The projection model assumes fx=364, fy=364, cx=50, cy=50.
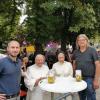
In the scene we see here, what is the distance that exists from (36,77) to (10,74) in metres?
1.97

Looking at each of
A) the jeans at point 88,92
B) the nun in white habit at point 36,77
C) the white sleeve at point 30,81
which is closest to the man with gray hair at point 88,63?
the jeans at point 88,92

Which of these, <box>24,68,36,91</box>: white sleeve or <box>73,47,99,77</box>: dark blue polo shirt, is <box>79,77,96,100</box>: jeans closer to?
<box>73,47,99,77</box>: dark blue polo shirt

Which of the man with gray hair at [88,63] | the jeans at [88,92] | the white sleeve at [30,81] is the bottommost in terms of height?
the jeans at [88,92]

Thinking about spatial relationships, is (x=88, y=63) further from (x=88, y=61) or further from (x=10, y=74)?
(x=10, y=74)

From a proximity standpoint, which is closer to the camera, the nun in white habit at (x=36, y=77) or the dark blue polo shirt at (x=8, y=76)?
the dark blue polo shirt at (x=8, y=76)

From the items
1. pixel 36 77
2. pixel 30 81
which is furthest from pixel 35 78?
pixel 30 81

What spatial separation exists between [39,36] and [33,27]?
0.34 meters

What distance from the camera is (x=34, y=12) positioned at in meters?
11.5

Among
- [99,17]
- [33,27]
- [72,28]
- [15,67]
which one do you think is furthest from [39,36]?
[15,67]

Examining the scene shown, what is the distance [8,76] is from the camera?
4906 mm

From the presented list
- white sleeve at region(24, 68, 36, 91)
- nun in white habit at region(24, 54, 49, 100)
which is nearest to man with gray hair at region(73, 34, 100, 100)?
nun in white habit at region(24, 54, 49, 100)

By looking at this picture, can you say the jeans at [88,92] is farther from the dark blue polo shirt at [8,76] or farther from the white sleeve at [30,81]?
the dark blue polo shirt at [8,76]

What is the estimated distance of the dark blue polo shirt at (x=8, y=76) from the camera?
489cm

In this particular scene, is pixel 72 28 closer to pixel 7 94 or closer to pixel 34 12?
pixel 34 12
